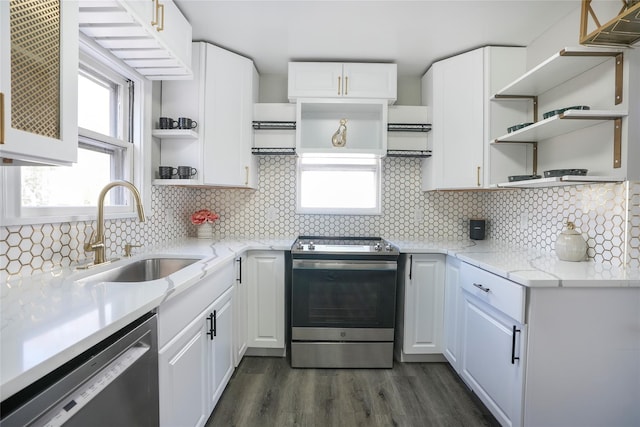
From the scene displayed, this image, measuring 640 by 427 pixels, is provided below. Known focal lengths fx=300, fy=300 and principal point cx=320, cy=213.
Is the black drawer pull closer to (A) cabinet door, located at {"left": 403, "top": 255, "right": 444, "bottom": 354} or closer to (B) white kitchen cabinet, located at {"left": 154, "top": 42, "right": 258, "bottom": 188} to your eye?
(A) cabinet door, located at {"left": 403, "top": 255, "right": 444, "bottom": 354}

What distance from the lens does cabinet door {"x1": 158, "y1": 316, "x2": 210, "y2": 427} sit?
45.0 inches

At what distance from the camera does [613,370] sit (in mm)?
1369

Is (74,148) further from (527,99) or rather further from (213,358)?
(527,99)

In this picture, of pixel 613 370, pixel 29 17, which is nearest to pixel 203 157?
pixel 29 17

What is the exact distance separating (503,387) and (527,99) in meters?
1.90

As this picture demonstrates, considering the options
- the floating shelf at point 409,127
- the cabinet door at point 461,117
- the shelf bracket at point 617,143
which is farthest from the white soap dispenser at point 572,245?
the floating shelf at point 409,127

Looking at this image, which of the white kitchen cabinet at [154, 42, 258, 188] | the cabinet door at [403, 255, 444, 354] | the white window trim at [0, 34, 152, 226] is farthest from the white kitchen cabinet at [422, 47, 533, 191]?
the white window trim at [0, 34, 152, 226]

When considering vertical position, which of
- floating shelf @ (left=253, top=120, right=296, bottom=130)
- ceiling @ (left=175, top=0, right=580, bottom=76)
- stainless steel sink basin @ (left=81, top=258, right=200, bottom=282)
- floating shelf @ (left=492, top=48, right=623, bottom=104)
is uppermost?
ceiling @ (left=175, top=0, right=580, bottom=76)

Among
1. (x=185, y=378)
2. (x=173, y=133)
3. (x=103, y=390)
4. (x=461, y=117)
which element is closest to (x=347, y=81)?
(x=461, y=117)

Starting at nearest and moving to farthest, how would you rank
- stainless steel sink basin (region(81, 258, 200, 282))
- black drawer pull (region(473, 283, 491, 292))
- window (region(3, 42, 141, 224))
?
window (region(3, 42, 141, 224)), stainless steel sink basin (region(81, 258, 200, 282)), black drawer pull (region(473, 283, 491, 292))

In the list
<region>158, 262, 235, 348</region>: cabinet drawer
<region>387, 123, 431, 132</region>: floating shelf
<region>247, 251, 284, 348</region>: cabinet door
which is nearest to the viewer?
<region>158, 262, 235, 348</region>: cabinet drawer

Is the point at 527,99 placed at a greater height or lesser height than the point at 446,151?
greater

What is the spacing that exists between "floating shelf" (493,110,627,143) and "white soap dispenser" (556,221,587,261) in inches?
21.7

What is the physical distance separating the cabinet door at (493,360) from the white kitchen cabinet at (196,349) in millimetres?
1538
